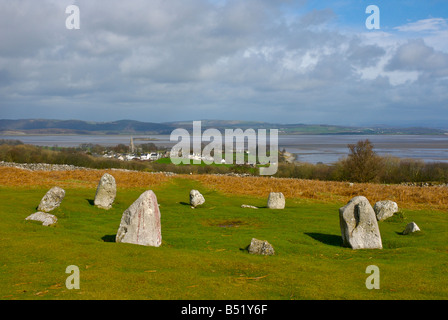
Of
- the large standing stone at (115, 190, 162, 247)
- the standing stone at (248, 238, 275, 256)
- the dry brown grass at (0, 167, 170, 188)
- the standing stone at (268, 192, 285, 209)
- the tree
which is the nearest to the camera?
the standing stone at (248, 238, 275, 256)

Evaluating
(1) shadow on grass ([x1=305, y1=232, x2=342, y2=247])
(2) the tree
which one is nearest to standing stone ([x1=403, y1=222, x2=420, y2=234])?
(1) shadow on grass ([x1=305, y1=232, x2=342, y2=247])

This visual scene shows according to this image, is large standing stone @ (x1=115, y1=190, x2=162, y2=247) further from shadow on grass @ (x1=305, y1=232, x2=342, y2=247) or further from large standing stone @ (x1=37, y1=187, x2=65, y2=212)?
large standing stone @ (x1=37, y1=187, x2=65, y2=212)

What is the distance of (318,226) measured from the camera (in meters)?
21.7

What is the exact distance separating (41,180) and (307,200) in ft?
81.6

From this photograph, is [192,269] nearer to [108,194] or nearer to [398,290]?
[398,290]

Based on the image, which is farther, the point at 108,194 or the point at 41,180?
the point at 41,180

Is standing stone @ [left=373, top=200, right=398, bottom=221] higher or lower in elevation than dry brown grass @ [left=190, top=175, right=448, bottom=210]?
higher

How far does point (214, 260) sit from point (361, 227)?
762 centimetres

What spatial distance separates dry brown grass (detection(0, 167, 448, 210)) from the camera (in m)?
32.8

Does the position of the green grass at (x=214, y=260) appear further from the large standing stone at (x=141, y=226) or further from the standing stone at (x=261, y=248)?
the large standing stone at (x=141, y=226)

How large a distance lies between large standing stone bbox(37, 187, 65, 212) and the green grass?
0.42m

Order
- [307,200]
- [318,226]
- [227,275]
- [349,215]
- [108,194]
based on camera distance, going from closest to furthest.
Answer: [227,275], [349,215], [318,226], [108,194], [307,200]

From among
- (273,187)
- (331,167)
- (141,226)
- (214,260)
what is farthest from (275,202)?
(331,167)
